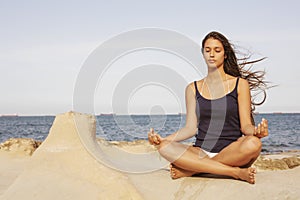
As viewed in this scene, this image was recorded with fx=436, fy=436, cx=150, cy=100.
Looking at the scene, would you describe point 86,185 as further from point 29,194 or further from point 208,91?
point 208,91

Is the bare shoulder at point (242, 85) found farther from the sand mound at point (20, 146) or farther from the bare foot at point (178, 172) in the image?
the sand mound at point (20, 146)

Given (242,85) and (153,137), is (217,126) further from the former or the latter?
(153,137)

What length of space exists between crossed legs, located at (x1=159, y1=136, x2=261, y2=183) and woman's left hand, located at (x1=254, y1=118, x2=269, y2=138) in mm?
91

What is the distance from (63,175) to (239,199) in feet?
5.82

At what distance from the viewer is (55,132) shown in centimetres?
502

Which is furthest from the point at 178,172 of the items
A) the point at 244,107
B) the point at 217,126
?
the point at 244,107

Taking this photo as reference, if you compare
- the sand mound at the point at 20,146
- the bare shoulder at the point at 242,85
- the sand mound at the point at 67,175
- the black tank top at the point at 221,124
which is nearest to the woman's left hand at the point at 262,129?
the black tank top at the point at 221,124

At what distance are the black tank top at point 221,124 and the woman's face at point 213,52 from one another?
1.01ft

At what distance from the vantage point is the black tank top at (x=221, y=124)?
440cm

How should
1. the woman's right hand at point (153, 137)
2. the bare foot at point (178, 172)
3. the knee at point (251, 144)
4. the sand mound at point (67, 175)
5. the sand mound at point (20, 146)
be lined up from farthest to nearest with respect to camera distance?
1. the sand mound at point (20, 146)
2. the bare foot at point (178, 172)
3. the woman's right hand at point (153, 137)
4. the sand mound at point (67, 175)
5. the knee at point (251, 144)

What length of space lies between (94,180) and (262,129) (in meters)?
1.67

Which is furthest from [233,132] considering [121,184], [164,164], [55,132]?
[164,164]

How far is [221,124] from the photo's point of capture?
4.44 m

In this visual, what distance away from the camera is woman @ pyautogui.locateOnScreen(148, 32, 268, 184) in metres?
4.15
